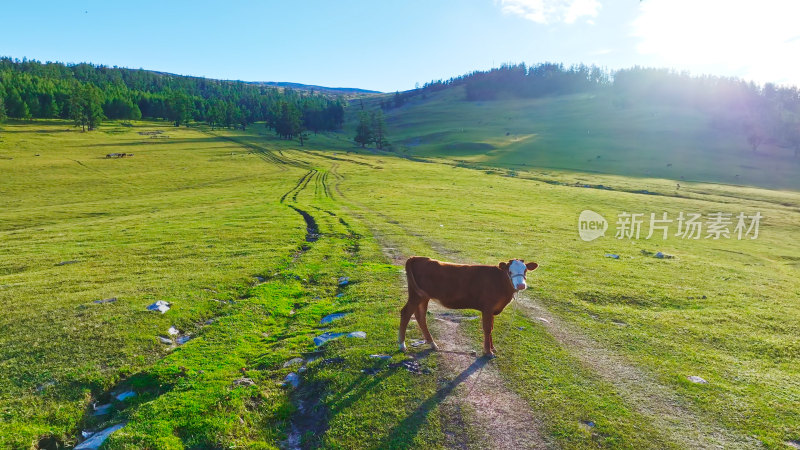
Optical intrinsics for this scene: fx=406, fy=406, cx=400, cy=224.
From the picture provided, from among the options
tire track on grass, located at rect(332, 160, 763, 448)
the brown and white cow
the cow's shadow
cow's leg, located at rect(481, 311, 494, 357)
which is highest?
the brown and white cow

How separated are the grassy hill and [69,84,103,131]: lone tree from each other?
9881cm

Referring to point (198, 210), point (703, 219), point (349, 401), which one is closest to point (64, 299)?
point (349, 401)

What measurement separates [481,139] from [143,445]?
15527 centimetres

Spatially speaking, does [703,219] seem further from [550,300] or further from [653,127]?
[653,127]

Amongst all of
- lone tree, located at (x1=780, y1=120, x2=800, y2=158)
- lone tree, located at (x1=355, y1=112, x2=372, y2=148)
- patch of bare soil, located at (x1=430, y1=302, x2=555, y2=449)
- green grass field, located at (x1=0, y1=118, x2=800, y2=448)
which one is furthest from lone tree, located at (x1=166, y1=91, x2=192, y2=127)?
lone tree, located at (x1=780, y1=120, x2=800, y2=158)

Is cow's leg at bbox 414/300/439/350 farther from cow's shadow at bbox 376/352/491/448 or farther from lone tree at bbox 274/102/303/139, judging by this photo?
lone tree at bbox 274/102/303/139

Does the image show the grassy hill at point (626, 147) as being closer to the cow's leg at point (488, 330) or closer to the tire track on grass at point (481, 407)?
the cow's leg at point (488, 330)

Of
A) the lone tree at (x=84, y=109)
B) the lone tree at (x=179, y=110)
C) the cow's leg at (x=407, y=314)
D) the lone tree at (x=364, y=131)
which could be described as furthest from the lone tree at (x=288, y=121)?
the cow's leg at (x=407, y=314)

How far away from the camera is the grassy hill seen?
4227 inches

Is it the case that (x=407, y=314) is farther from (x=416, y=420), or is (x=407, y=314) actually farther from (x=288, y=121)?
(x=288, y=121)

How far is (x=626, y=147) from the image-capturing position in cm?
13838

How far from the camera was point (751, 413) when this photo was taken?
34.6 ft

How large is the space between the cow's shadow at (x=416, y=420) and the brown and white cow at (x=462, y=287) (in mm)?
2009

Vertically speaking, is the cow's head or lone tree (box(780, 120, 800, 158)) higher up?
lone tree (box(780, 120, 800, 158))
